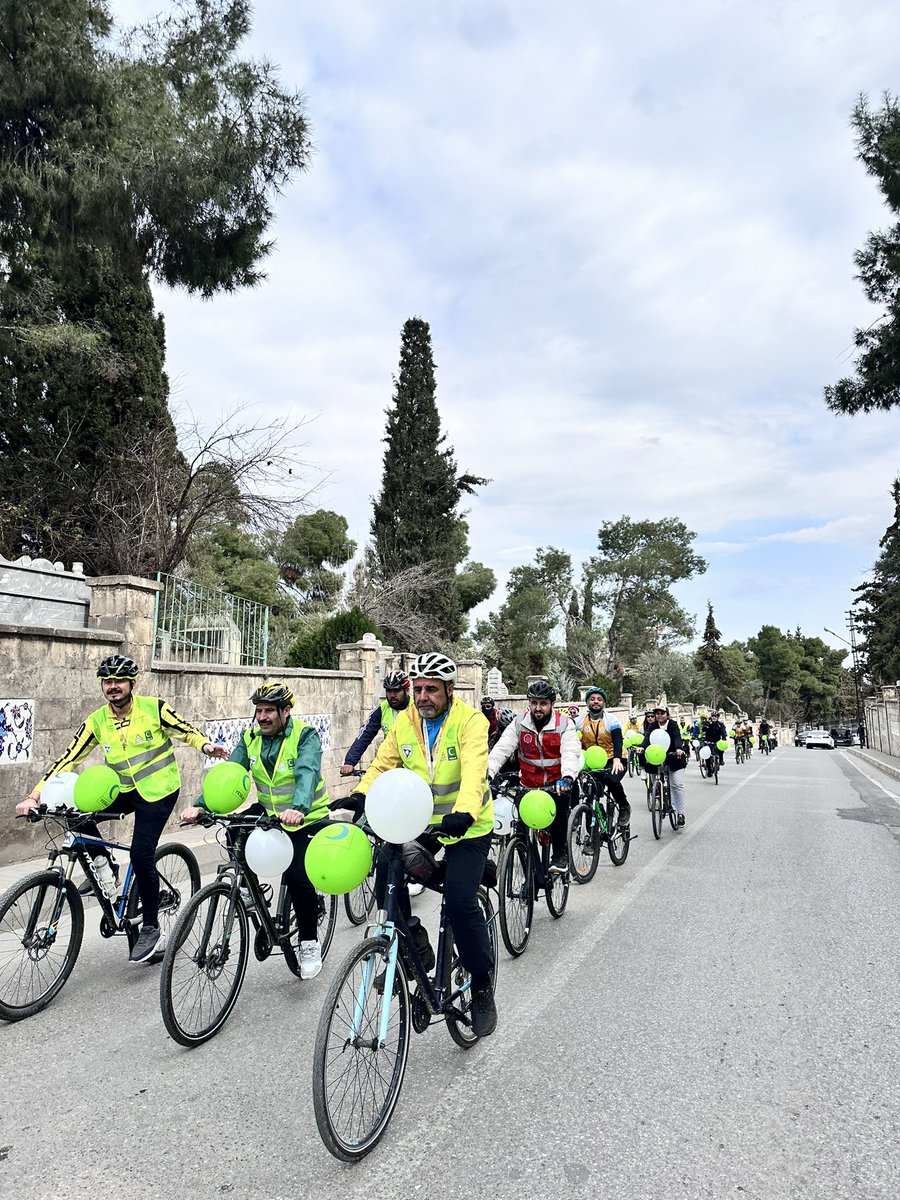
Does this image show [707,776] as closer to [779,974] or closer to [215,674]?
[215,674]

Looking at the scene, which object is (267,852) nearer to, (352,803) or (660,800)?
(352,803)

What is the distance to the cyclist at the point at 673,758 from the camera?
10.0 meters

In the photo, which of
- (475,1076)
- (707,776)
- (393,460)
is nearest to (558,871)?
(475,1076)

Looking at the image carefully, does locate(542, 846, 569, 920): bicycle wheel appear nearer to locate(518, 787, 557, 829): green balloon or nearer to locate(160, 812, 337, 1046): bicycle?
locate(518, 787, 557, 829): green balloon

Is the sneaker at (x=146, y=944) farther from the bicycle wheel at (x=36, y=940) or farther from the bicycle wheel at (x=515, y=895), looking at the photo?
the bicycle wheel at (x=515, y=895)

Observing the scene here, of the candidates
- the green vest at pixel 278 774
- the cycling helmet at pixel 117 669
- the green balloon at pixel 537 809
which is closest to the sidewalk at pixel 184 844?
the cycling helmet at pixel 117 669

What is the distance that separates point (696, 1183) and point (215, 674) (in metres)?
8.27

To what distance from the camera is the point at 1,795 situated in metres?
7.00

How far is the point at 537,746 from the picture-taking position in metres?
5.76

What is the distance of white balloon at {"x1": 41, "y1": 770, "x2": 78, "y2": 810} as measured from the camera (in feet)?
14.5

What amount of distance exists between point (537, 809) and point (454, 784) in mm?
1470

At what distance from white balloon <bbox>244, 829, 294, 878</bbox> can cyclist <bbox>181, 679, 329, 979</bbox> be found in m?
0.27

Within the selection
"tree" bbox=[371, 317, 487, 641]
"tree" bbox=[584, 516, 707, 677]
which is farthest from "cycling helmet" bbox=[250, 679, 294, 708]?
"tree" bbox=[584, 516, 707, 677]

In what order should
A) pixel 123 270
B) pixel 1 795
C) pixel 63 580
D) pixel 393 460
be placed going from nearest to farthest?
1. pixel 1 795
2. pixel 63 580
3. pixel 123 270
4. pixel 393 460
